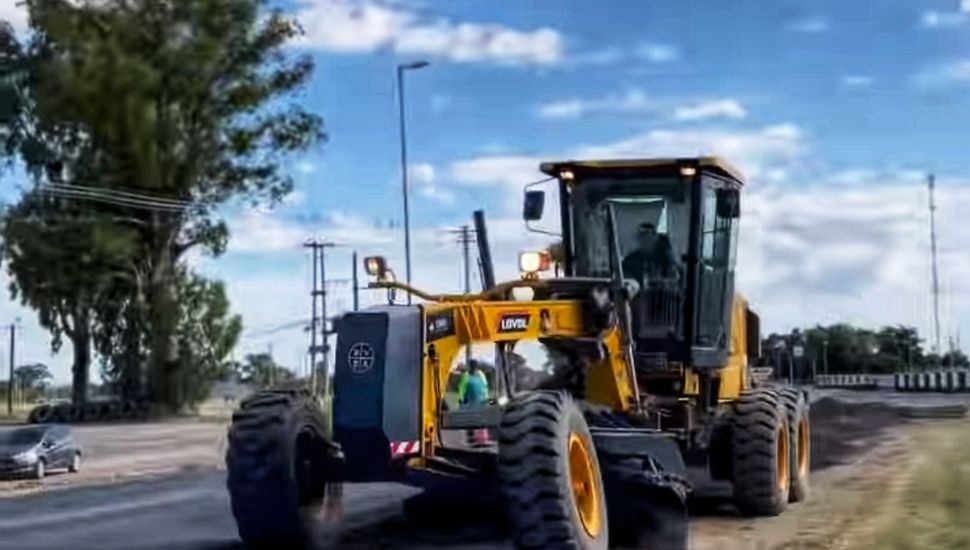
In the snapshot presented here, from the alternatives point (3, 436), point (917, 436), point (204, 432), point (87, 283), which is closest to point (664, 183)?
point (917, 436)

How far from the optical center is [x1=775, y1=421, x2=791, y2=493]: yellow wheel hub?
18167mm

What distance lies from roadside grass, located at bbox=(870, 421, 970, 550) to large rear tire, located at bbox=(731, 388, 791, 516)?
1.33m

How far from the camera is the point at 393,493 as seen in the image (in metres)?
16.7

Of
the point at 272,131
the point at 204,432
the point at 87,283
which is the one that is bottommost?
the point at 204,432

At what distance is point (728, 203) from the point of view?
17.5 meters

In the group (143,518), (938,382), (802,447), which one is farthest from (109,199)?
(802,447)

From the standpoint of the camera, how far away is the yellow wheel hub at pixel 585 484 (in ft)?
39.7

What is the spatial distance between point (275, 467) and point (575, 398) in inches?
118

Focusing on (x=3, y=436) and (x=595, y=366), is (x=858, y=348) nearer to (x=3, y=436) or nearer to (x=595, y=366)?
(x=3, y=436)

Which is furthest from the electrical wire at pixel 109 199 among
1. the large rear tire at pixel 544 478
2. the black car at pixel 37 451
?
the large rear tire at pixel 544 478

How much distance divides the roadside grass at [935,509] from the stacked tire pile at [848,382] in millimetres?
67399

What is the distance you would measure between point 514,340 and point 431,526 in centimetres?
262

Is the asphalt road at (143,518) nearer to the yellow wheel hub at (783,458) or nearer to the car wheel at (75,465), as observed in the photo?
the yellow wheel hub at (783,458)

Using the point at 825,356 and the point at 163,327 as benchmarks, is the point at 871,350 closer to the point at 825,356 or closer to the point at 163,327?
the point at 825,356
